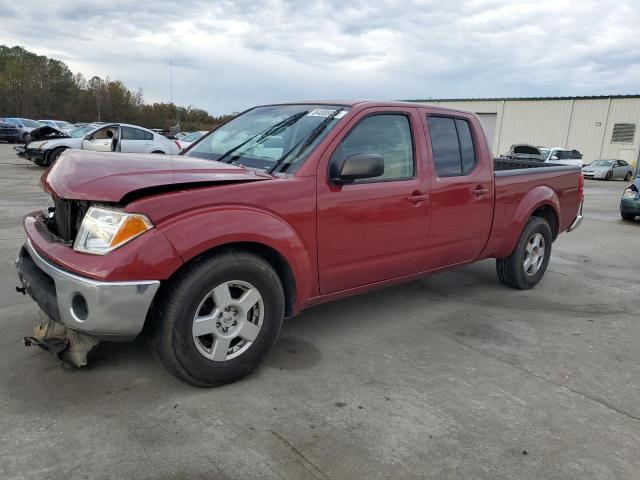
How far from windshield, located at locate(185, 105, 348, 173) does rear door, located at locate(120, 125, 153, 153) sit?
11298mm

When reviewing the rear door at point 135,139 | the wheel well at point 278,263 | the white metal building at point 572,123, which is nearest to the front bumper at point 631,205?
the wheel well at point 278,263

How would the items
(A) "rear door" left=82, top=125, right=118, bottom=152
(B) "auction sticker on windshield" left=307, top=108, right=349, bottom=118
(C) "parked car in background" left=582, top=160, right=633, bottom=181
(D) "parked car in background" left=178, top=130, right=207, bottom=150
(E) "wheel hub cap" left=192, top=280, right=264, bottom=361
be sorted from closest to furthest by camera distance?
(E) "wheel hub cap" left=192, top=280, right=264, bottom=361 → (B) "auction sticker on windshield" left=307, top=108, right=349, bottom=118 → (D) "parked car in background" left=178, top=130, right=207, bottom=150 → (A) "rear door" left=82, top=125, right=118, bottom=152 → (C) "parked car in background" left=582, top=160, right=633, bottom=181

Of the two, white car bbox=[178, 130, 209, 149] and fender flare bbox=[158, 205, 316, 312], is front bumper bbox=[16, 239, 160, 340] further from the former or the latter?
white car bbox=[178, 130, 209, 149]

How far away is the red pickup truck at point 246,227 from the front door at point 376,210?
1 centimetres

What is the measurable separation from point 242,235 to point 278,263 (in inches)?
16.4

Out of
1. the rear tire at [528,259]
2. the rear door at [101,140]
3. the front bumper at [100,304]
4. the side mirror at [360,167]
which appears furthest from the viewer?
the rear door at [101,140]

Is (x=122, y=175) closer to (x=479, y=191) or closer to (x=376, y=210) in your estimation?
(x=376, y=210)

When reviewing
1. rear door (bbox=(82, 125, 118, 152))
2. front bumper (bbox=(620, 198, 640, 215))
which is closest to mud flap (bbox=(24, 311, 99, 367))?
front bumper (bbox=(620, 198, 640, 215))

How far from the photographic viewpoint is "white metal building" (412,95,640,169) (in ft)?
114

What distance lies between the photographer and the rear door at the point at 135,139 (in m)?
14.6

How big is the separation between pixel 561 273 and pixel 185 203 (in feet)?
16.8

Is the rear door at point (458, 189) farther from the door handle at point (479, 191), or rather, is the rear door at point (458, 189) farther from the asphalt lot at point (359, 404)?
the asphalt lot at point (359, 404)

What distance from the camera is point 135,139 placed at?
48.8 feet

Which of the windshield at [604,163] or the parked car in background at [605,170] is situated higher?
the windshield at [604,163]
